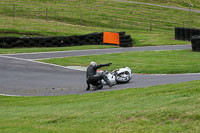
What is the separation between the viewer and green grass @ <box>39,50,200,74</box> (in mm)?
19328

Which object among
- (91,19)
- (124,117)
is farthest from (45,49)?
(124,117)

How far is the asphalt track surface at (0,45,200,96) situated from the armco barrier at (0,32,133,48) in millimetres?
3291

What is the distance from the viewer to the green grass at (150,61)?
19.3 m

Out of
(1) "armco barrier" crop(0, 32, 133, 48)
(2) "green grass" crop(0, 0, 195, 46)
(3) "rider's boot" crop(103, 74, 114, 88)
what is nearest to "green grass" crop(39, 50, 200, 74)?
(3) "rider's boot" crop(103, 74, 114, 88)

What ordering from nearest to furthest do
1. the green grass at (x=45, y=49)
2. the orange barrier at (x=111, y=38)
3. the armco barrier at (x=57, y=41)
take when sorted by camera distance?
the green grass at (x=45, y=49) → the armco barrier at (x=57, y=41) → the orange barrier at (x=111, y=38)

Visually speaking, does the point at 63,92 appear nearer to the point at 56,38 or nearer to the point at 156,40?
the point at 56,38

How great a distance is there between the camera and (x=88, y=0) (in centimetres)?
5294

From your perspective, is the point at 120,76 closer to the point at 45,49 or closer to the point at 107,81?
the point at 107,81

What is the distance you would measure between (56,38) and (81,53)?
12.2 ft

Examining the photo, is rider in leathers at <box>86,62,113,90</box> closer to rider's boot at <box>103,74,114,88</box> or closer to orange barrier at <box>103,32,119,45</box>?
rider's boot at <box>103,74,114,88</box>

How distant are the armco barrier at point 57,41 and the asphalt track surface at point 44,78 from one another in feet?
10.8

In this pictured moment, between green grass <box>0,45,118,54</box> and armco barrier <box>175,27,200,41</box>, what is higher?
armco barrier <box>175,27,200,41</box>

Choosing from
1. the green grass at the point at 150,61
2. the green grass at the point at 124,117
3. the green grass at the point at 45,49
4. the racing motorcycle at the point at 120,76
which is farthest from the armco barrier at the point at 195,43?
the green grass at the point at 124,117

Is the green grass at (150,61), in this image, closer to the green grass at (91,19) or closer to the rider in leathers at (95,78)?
the rider in leathers at (95,78)
